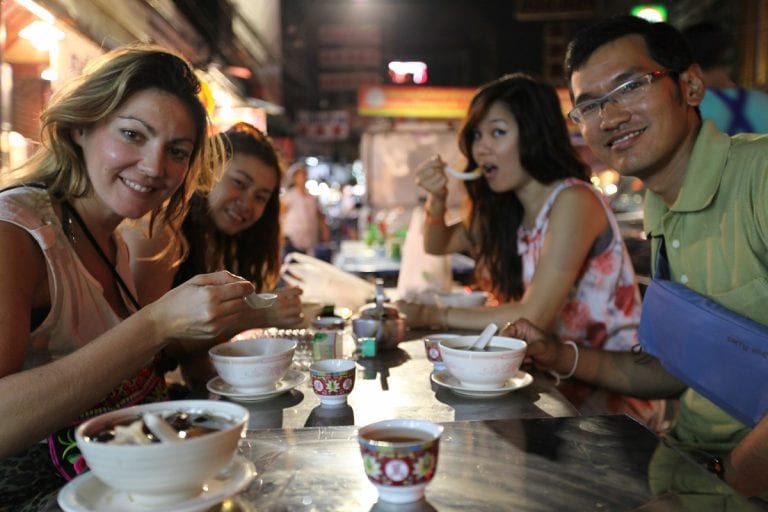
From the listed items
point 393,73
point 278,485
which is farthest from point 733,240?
point 393,73

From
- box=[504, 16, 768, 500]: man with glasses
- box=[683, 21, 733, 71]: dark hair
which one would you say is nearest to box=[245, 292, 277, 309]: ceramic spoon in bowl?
box=[504, 16, 768, 500]: man with glasses

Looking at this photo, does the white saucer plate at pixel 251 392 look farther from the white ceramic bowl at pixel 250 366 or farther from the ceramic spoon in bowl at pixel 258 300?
the ceramic spoon in bowl at pixel 258 300

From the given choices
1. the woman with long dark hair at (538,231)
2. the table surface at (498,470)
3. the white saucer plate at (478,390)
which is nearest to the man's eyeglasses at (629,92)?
the woman with long dark hair at (538,231)

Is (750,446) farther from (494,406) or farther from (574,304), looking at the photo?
(574,304)

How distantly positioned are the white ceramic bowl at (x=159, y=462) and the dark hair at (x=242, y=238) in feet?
5.99

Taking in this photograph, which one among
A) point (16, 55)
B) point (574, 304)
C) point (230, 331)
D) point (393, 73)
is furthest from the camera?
point (393, 73)

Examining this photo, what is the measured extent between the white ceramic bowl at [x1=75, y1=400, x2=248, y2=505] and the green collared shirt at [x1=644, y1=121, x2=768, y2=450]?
1.54 m

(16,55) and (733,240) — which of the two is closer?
(733,240)

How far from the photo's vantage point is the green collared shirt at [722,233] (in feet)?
5.78

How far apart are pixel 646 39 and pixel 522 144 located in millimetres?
899

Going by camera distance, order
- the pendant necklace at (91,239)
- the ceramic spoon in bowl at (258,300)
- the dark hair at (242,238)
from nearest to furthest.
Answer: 1. the ceramic spoon in bowl at (258,300)
2. the pendant necklace at (91,239)
3. the dark hair at (242,238)

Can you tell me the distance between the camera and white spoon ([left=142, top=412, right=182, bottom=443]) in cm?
90

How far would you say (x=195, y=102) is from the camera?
1.94 meters

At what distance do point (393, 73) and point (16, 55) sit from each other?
15509mm
